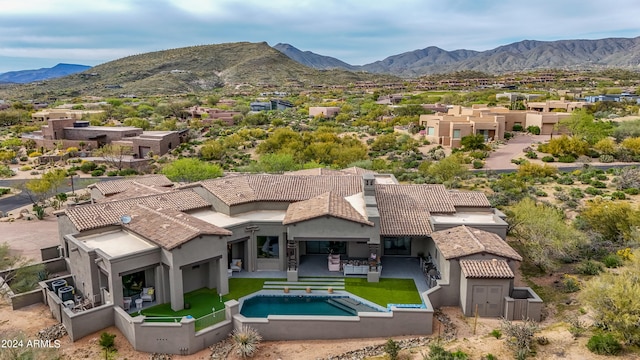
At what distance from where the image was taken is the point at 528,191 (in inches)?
1735

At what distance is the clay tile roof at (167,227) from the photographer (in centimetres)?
2261

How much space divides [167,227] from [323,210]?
797 centimetres

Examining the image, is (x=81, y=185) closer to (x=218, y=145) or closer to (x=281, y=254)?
(x=218, y=145)

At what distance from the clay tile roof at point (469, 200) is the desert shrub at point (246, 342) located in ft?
51.0

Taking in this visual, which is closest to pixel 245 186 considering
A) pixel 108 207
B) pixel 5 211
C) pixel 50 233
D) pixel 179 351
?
pixel 108 207

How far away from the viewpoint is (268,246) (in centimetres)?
2764

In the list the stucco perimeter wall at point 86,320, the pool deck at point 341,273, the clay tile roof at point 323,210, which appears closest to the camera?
the stucco perimeter wall at point 86,320

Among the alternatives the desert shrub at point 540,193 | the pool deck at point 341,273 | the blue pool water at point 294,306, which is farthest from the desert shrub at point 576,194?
the blue pool water at point 294,306

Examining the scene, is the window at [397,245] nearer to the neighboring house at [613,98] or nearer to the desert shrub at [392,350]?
the desert shrub at [392,350]

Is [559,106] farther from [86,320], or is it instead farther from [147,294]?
[86,320]

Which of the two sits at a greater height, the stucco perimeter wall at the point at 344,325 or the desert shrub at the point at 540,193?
the desert shrub at the point at 540,193

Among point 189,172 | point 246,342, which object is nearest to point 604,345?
point 246,342

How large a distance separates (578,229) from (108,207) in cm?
2917

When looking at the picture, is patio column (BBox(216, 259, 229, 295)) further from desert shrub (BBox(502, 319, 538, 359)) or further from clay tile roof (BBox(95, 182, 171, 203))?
desert shrub (BBox(502, 319, 538, 359))
